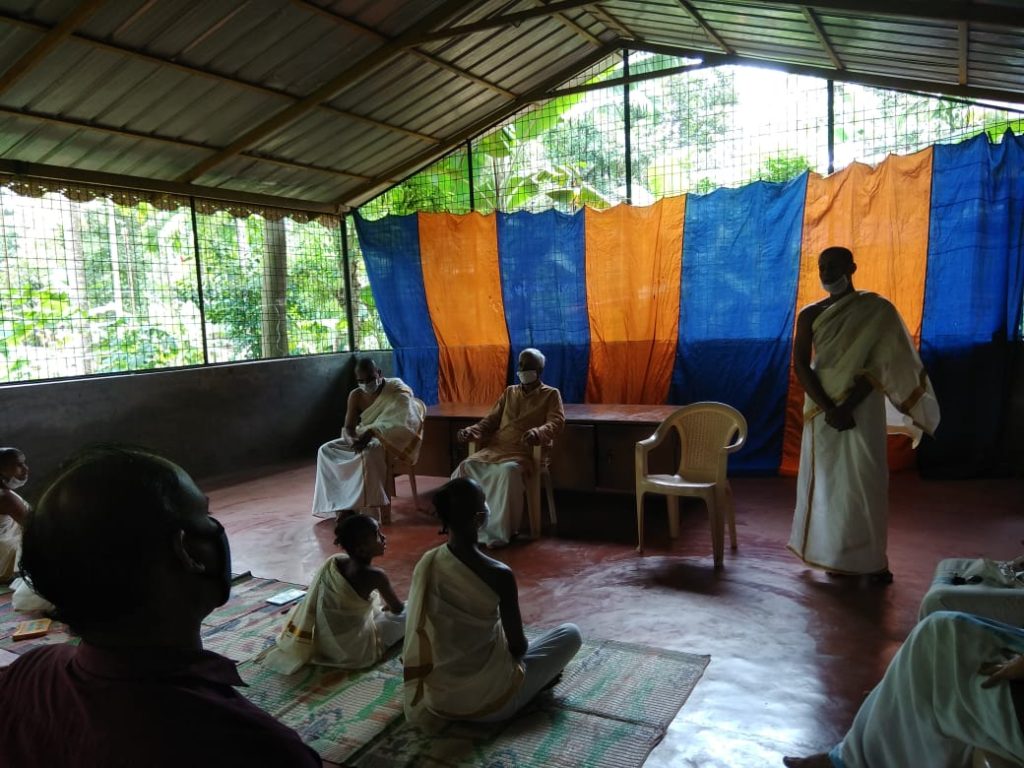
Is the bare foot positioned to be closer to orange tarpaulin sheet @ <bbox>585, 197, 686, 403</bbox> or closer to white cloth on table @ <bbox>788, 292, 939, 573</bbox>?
white cloth on table @ <bbox>788, 292, 939, 573</bbox>

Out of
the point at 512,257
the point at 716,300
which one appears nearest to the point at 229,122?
the point at 512,257

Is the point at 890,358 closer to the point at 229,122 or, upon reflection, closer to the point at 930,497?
the point at 930,497

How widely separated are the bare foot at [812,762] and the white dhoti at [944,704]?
0.14 meters

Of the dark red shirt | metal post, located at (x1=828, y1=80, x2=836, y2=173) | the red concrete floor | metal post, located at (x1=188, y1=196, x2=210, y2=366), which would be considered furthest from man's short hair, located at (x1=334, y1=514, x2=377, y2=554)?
metal post, located at (x1=828, y1=80, x2=836, y2=173)

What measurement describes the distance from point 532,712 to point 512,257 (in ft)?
17.0

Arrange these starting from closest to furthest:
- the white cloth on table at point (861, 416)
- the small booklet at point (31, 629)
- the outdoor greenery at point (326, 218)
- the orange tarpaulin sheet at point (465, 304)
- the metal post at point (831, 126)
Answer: the small booklet at point (31, 629) < the white cloth on table at point (861, 416) < the outdoor greenery at point (326, 218) < the metal post at point (831, 126) < the orange tarpaulin sheet at point (465, 304)

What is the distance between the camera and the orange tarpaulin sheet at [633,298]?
6.47 m

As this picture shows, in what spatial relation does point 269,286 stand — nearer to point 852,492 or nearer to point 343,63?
point 343,63

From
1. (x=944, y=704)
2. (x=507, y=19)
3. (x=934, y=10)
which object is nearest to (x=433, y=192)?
(x=507, y=19)

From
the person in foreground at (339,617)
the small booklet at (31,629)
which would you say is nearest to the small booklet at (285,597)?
the person in foreground at (339,617)

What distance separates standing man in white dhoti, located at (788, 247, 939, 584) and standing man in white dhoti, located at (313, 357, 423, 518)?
280 centimetres

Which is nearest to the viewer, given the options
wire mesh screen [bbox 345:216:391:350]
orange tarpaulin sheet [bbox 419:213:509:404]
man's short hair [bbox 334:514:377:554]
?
man's short hair [bbox 334:514:377:554]

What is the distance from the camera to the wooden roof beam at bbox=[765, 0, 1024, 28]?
12.7 ft

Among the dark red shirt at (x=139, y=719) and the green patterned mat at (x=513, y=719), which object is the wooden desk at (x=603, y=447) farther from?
the dark red shirt at (x=139, y=719)
